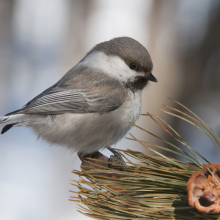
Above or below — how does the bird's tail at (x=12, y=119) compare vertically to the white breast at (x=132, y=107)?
below

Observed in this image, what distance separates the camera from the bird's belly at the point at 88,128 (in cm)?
153

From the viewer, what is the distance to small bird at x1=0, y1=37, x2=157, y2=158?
154 cm

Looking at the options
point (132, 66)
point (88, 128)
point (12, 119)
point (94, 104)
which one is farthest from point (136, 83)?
point (12, 119)

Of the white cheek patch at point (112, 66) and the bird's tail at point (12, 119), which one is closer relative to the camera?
the bird's tail at point (12, 119)

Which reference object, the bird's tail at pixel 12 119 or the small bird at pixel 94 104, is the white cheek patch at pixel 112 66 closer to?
the small bird at pixel 94 104

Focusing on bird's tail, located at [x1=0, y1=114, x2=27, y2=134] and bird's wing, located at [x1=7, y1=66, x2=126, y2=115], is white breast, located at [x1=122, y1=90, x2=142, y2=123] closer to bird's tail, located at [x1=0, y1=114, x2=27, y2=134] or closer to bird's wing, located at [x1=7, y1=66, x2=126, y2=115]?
bird's wing, located at [x1=7, y1=66, x2=126, y2=115]

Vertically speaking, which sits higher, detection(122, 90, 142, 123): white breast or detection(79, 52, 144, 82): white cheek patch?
detection(79, 52, 144, 82): white cheek patch

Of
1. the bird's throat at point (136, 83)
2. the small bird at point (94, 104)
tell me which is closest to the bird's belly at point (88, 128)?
the small bird at point (94, 104)

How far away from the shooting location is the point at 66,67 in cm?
302

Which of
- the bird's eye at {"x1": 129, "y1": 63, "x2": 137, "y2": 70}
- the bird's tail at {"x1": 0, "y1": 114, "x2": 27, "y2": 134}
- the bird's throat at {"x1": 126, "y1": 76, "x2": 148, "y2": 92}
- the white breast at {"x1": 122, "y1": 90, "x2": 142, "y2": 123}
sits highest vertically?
the bird's eye at {"x1": 129, "y1": 63, "x2": 137, "y2": 70}

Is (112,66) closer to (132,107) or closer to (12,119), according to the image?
(132,107)

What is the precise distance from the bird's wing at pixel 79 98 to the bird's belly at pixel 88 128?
0.12 ft

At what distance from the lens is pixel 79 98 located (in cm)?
162

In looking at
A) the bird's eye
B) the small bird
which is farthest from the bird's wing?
the bird's eye
